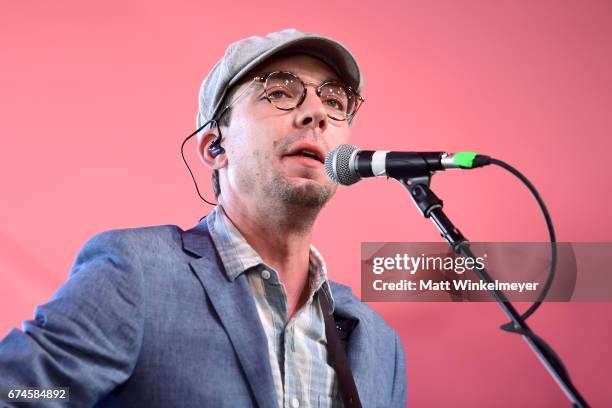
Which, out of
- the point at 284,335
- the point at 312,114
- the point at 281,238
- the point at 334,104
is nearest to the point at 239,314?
the point at 284,335

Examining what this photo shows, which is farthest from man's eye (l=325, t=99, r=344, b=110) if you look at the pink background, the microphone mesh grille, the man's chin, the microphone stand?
the microphone stand

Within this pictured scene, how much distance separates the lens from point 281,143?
185 cm

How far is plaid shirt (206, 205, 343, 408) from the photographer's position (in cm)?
169

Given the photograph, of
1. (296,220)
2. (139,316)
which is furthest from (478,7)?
(139,316)

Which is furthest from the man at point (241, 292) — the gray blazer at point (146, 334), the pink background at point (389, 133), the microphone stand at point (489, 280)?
the microphone stand at point (489, 280)

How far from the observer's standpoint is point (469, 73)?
260cm

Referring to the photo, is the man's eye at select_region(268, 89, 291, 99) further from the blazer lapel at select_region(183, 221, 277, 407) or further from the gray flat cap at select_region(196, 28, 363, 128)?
the blazer lapel at select_region(183, 221, 277, 407)

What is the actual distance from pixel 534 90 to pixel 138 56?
1.51m

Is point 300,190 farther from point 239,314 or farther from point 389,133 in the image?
point 389,133

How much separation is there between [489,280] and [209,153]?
1.13 m

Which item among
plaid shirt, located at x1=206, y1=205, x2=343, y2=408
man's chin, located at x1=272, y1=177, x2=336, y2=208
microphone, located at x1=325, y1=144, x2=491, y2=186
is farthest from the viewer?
man's chin, located at x1=272, y1=177, x2=336, y2=208

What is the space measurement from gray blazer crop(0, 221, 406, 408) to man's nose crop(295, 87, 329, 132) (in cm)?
45

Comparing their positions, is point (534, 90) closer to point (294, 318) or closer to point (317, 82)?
point (317, 82)

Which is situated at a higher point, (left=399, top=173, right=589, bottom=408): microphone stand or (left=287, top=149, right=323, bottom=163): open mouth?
(left=287, top=149, right=323, bottom=163): open mouth
